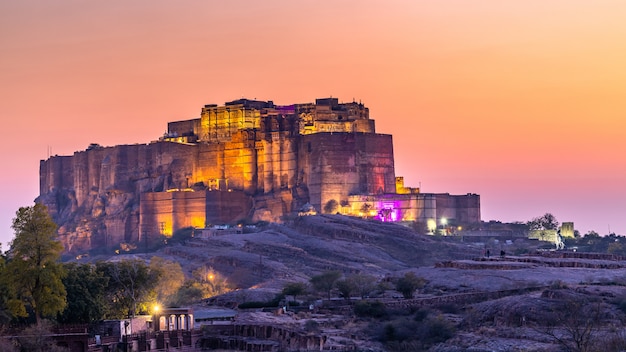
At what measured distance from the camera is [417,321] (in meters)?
84.4

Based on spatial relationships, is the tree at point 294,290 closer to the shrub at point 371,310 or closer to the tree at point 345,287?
the tree at point 345,287

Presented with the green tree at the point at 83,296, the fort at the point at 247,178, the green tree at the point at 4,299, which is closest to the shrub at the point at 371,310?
the green tree at the point at 83,296

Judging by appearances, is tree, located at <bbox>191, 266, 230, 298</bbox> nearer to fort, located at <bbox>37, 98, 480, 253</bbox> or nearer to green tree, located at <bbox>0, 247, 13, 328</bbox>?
fort, located at <bbox>37, 98, 480, 253</bbox>

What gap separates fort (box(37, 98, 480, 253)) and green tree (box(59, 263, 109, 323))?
73474 mm

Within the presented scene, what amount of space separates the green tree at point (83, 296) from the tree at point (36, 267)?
2.01 m

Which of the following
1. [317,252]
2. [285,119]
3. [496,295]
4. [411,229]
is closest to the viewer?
[496,295]

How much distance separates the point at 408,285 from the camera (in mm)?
96438

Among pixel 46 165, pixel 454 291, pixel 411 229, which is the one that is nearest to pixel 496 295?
pixel 454 291

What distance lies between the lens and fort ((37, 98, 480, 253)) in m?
156

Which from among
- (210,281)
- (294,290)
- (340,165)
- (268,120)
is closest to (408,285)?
(294,290)

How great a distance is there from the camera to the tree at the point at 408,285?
3784 inches

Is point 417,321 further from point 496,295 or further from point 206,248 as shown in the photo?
point 206,248

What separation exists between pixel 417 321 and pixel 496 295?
842cm

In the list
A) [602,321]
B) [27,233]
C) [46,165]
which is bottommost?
[602,321]
